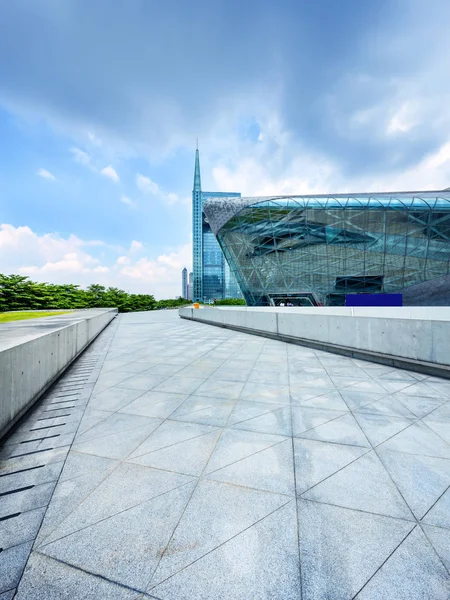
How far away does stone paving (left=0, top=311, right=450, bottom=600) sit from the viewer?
5.58 feet

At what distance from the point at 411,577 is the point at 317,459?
130 centimetres

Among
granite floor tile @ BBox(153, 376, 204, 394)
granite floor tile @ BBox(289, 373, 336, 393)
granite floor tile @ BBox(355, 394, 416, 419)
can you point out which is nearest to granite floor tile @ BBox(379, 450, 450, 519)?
granite floor tile @ BBox(355, 394, 416, 419)

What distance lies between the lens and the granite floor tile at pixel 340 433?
339 centimetres

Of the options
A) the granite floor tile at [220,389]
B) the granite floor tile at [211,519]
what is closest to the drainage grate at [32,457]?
the granite floor tile at [211,519]

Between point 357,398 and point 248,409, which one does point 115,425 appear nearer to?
point 248,409

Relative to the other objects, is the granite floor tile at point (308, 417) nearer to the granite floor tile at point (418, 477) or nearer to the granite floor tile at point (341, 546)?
the granite floor tile at point (418, 477)

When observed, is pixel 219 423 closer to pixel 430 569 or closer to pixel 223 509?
pixel 223 509

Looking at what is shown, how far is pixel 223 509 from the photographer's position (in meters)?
2.30

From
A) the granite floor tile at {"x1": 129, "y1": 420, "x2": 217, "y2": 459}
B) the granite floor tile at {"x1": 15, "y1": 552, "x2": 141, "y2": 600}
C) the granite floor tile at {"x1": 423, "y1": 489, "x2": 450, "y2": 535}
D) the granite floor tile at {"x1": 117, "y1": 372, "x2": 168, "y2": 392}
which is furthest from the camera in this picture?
the granite floor tile at {"x1": 117, "y1": 372, "x2": 168, "y2": 392}

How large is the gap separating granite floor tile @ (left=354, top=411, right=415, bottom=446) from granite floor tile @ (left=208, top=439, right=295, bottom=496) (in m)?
1.29

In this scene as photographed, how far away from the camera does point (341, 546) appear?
1.93m

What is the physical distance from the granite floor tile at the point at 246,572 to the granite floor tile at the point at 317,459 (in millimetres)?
655

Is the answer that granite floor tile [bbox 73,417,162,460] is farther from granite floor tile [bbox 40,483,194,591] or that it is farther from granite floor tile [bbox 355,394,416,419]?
granite floor tile [bbox 355,394,416,419]

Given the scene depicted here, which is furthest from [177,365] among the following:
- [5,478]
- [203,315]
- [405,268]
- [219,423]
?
[405,268]
